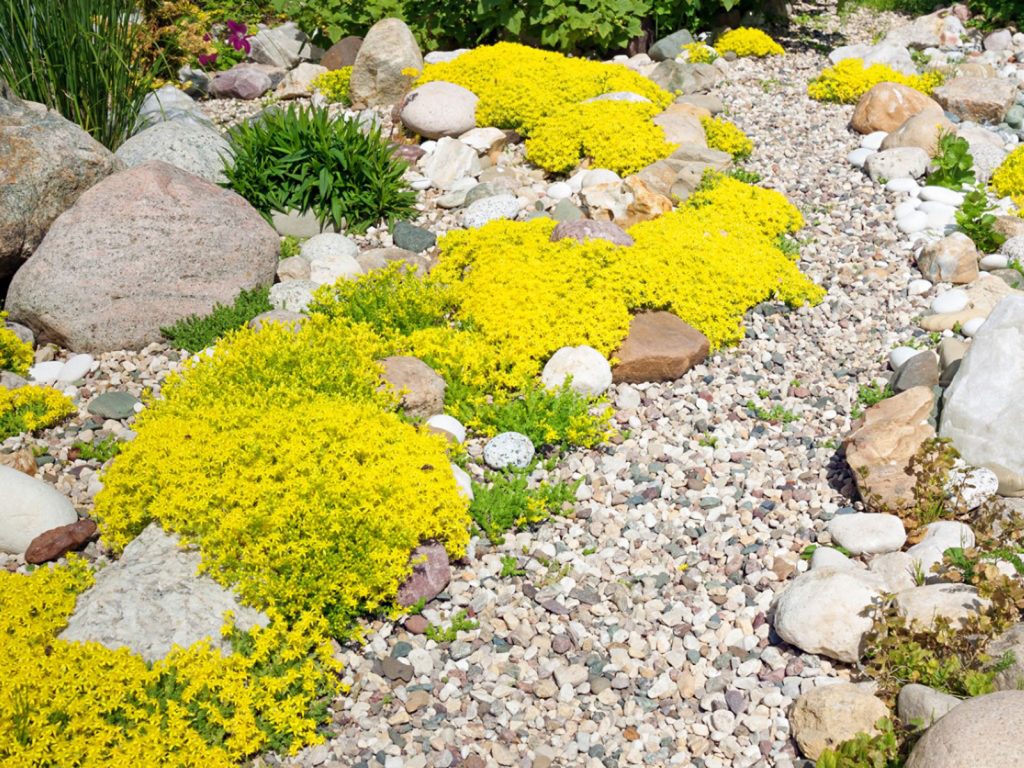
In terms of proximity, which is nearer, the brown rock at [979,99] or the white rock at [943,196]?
the white rock at [943,196]

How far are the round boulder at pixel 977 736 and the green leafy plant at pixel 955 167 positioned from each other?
575 cm

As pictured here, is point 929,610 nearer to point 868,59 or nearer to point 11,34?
point 11,34

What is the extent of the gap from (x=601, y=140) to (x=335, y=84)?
3.45 metres

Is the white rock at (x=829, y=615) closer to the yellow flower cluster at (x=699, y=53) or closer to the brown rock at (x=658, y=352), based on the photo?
the brown rock at (x=658, y=352)

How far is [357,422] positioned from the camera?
202 inches

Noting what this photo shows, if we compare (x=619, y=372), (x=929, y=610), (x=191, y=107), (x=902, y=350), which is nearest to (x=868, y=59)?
(x=902, y=350)

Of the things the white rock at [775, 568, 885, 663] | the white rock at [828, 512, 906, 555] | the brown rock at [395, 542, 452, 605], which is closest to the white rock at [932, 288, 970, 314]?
the white rock at [828, 512, 906, 555]

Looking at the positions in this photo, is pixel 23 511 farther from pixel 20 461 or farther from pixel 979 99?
pixel 979 99

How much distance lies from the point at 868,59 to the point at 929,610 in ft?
27.0

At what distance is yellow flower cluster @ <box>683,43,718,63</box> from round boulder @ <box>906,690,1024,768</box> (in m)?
8.66

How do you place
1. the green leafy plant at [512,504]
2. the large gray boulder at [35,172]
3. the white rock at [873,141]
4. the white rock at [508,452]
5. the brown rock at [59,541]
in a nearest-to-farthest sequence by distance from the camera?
the brown rock at [59,541], the green leafy plant at [512,504], the white rock at [508,452], the large gray boulder at [35,172], the white rock at [873,141]

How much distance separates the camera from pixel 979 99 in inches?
380

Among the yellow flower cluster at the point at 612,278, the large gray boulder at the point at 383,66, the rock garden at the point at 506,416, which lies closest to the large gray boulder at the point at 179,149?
the rock garden at the point at 506,416

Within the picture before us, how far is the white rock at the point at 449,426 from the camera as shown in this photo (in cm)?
568
